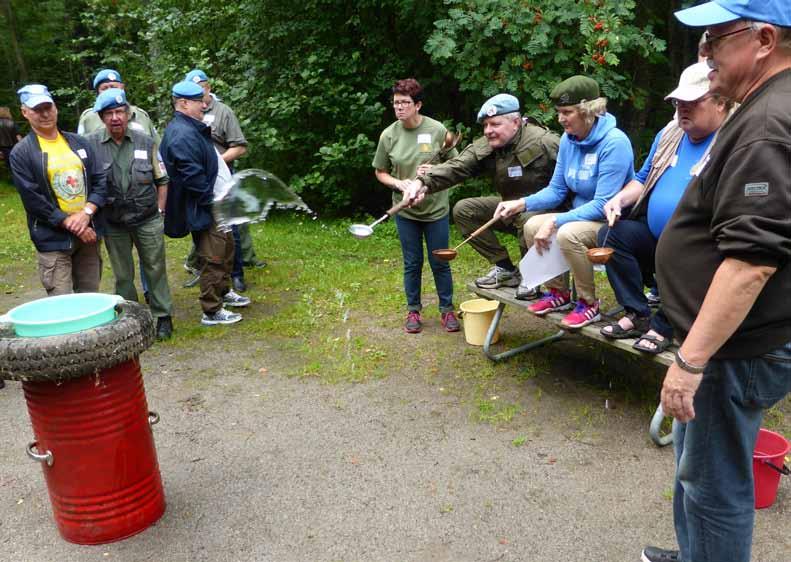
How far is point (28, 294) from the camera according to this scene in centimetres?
783

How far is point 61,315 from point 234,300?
360 cm

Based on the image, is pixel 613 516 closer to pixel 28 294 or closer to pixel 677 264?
pixel 677 264

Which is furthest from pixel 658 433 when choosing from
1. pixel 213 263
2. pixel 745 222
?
pixel 213 263

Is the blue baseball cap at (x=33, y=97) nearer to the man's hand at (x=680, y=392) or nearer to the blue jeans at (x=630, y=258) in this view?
the blue jeans at (x=630, y=258)

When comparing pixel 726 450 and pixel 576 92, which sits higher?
pixel 576 92

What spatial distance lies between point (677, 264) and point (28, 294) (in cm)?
765

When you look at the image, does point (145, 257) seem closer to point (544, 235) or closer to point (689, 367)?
point (544, 235)

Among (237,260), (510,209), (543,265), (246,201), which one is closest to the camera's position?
(543,265)

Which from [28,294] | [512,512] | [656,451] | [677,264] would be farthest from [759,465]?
[28,294]

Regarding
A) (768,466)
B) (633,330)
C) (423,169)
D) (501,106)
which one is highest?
(501,106)

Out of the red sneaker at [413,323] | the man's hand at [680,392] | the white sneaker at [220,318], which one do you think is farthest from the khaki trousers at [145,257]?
the man's hand at [680,392]

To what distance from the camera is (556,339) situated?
5.40m

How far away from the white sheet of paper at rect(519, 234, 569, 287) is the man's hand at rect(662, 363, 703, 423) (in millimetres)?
2288

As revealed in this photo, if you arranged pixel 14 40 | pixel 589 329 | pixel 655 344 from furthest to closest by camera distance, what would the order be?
pixel 14 40 < pixel 589 329 < pixel 655 344
